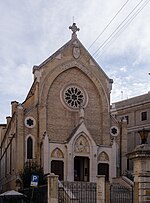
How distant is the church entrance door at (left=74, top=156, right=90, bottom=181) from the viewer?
1722 inches

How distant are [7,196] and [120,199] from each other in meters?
7.47

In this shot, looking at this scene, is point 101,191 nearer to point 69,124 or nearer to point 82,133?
point 82,133

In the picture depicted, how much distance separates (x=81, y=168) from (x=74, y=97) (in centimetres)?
699

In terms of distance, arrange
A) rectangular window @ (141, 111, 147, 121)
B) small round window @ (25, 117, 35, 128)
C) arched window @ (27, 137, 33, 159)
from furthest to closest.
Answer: rectangular window @ (141, 111, 147, 121)
small round window @ (25, 117, 35, 128)
arched window @ (27, 137, 33, 159)

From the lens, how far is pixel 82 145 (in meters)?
42.9

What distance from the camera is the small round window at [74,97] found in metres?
44.9

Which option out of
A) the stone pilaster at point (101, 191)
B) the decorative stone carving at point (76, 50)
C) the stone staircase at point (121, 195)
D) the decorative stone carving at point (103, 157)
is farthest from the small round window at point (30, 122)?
the stone pilaster at point (101, 191)

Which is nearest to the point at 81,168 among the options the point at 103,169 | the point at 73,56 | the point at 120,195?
the point at 103,169

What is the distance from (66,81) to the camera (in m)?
45.2

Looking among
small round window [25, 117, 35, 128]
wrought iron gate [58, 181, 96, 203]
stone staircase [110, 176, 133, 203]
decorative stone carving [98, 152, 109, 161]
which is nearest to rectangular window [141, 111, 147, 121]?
decorative stone carving [98, 152, 109, 161]

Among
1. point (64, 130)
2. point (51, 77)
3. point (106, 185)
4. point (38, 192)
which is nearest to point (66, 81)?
point (51, 77)

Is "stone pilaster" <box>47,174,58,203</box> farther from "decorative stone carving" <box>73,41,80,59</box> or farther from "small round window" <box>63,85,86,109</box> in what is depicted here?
"decorative stone carving" <box>73,41,80,59</box>

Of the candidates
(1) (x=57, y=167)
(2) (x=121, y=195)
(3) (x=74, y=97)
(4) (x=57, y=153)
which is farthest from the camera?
(3) (x=74, y=97)

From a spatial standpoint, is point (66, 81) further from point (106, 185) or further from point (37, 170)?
point (106, 185)
